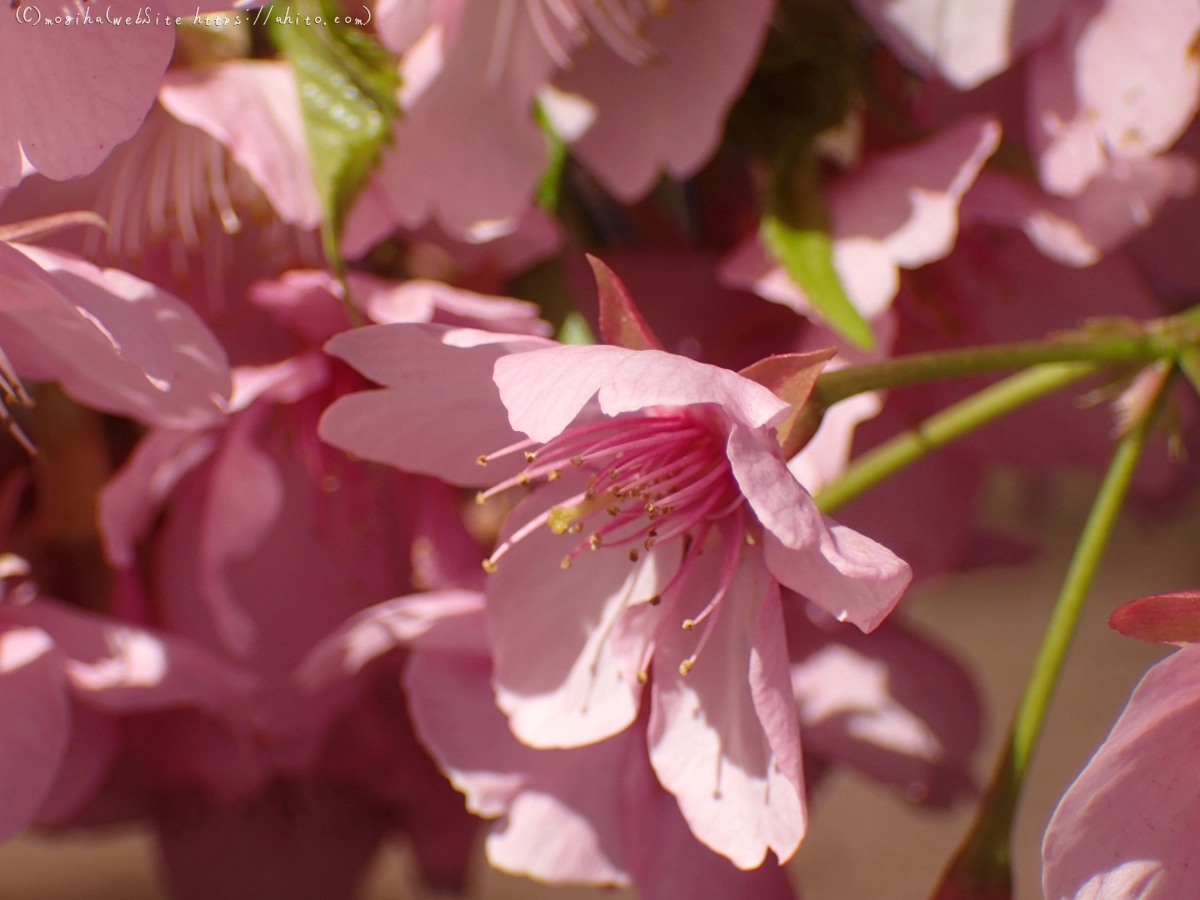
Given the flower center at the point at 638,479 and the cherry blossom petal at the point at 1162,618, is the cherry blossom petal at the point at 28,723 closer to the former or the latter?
the flower center at the point at 638,479

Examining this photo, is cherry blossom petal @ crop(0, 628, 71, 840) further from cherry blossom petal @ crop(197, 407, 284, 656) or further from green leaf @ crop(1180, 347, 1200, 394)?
green leaf @ crop(1180, 347, 1200, 394)

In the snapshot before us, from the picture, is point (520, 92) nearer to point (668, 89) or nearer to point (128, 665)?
point (668, 89)

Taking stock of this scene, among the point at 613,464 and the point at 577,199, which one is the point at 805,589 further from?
the point at 577,199

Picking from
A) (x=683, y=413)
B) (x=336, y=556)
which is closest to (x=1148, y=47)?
(x=683, y=413)

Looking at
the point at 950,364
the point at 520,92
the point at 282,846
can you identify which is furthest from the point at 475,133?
the point at 282,846

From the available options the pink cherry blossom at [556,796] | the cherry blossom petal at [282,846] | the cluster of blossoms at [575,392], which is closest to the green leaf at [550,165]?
the cluster of blossoms at [575,392]

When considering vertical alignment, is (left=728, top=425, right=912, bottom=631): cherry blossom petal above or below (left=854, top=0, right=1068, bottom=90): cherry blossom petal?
below

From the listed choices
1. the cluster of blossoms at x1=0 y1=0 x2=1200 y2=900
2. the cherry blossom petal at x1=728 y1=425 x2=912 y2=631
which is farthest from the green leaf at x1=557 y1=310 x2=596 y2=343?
the cherry blossom petal at x1=728 y1=425 x2=912 y2=631
